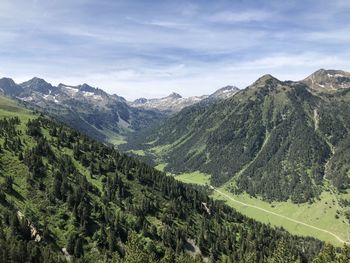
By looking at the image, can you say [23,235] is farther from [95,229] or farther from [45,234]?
[95,229]

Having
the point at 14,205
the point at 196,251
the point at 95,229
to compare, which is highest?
the point at 14,205

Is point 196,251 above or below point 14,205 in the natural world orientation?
below

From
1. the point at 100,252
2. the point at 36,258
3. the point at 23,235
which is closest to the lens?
the point at 36,258

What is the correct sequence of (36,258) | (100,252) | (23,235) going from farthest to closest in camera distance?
(100,252)
(23,235)
(36,258)

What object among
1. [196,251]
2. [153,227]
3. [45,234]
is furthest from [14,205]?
[196,251]

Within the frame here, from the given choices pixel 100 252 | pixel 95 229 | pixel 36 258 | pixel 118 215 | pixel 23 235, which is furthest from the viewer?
pixel 118 215

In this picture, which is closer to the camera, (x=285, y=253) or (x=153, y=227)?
(x=285, y=253)

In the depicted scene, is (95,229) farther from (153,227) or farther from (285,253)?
(285,253)

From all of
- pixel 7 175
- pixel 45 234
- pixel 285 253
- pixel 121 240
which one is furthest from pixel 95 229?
pixel 285 253

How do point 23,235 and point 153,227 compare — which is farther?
point 153,227
